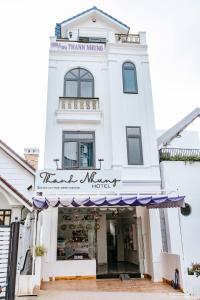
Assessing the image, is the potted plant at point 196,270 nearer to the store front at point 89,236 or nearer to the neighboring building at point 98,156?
the neighboring building at point 98,156

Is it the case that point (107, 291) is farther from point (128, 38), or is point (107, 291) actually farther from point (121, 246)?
point (128, 38)

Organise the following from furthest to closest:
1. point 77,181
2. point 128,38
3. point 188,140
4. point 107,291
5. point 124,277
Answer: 1. point 188,140
2. point 128,38
3. point 124,277
4. point 77,181
5. point 107,291

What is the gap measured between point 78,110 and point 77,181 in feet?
12.9

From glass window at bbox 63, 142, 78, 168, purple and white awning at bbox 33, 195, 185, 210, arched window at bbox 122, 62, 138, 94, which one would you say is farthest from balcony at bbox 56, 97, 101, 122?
purple and white awning at bbox 33, 195, 185, 210

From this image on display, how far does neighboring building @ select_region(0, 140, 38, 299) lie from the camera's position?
25.0 ft

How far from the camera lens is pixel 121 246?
53.3 feet

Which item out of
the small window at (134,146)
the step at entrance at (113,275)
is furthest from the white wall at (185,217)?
the step at entrance at (113,275)

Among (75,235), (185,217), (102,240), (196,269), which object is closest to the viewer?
(196,269)

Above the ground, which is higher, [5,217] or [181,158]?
[181,158]

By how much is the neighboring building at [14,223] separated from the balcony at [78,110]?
2993mm

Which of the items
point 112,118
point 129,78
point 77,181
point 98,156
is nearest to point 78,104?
point 112,118

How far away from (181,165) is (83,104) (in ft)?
18.0

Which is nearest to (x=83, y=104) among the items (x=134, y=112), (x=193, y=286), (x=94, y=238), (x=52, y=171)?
(x=134, y=112)

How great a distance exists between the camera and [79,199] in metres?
9.26
